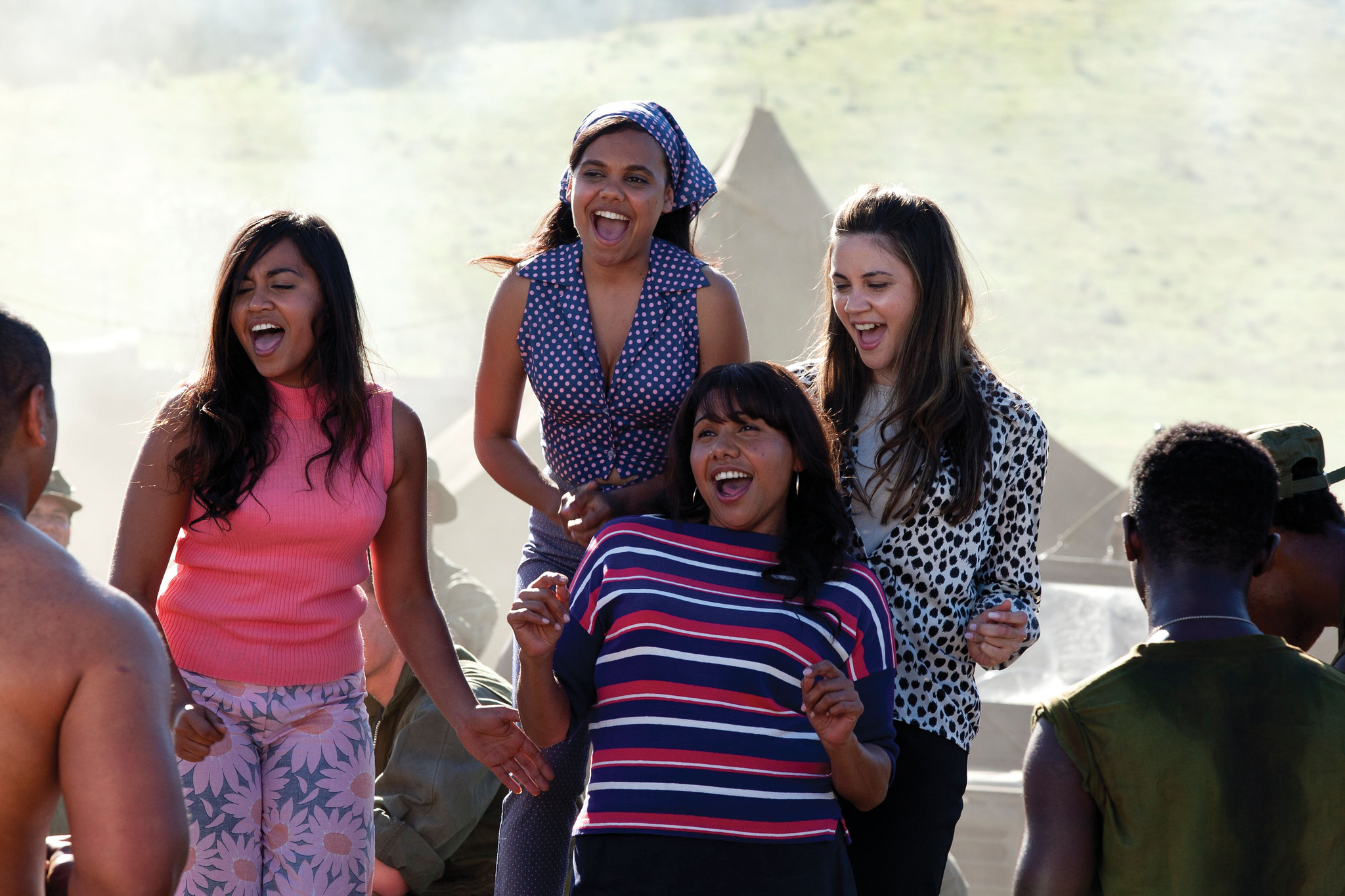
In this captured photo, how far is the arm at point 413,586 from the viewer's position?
8.77ft

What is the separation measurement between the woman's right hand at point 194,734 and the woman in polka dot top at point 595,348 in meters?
0.67

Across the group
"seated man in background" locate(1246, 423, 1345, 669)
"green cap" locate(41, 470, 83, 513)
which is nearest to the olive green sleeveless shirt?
"seated man in background" locate(1246, 423, 1345, 669)

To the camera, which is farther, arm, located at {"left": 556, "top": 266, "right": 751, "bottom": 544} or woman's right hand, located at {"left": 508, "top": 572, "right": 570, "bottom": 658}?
arm, located at {"left": 556, "top": 266, "right": 751, "bottom": 544}

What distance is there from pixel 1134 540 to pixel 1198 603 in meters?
0.15

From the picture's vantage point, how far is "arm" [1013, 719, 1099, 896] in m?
1.85

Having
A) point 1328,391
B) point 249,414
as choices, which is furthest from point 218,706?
point 1328,391

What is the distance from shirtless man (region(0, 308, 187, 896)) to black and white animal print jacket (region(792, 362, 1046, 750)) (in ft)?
4.64

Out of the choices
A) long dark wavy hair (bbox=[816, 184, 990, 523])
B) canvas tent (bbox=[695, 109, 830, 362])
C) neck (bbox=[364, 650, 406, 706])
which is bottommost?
neck (bbox=[364, 650, 406, 706])

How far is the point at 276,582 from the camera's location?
2488 millimetres

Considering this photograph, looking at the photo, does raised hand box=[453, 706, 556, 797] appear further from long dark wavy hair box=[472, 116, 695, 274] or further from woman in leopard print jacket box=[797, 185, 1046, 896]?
long dark wavy hair box=[472, 116, 695, 274]

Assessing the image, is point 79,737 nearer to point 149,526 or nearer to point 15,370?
point 15,370

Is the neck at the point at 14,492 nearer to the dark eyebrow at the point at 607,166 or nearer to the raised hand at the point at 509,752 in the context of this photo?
the raised hand at the point at 509,752

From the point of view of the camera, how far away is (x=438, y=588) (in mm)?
7539

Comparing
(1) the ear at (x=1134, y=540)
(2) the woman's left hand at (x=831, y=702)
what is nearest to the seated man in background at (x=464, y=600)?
(2) the woman's left hand at (x=831, y=702)
